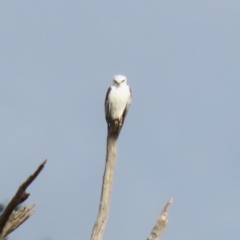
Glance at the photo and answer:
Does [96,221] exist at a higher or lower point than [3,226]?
higher

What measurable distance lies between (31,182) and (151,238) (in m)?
1.89

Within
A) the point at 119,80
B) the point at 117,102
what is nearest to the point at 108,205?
the point at 117,102

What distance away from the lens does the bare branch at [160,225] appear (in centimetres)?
1266

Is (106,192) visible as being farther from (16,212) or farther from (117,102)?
(117,102)

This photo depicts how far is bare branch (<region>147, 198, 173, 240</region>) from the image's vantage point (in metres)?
Answer: 12.7

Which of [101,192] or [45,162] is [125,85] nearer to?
[101,192]

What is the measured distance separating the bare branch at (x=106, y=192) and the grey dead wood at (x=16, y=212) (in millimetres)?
1126

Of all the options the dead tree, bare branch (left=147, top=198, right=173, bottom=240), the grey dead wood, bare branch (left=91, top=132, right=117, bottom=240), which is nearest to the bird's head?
the dead tree

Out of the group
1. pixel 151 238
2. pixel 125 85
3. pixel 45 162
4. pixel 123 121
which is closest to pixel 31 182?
pixel 45 162

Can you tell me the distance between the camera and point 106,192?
13414mm

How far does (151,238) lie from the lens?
12633mm

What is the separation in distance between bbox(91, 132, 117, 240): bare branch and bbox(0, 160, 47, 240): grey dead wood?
1.13 metres

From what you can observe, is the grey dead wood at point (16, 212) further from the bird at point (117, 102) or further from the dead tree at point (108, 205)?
the bird at point (117, 102)

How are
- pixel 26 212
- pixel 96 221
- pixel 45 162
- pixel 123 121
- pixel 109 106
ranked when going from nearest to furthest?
pixel 45 162 → pixel 26 212 → pixel 96 221 → pixel 123 121 → pixel 109 106
